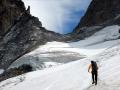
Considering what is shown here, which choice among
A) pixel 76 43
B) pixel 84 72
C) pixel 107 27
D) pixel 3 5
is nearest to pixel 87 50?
pixel 76 43

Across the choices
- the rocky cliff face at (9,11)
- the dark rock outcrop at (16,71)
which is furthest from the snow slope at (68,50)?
the rocky cliff face at (9,11)

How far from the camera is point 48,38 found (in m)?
63.9

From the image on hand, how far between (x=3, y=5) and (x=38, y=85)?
54416 mm

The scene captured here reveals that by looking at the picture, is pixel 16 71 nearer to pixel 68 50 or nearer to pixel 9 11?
pixel 68 50

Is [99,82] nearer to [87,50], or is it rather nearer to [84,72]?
[84,72]

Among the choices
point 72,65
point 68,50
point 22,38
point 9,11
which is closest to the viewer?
point 72,65

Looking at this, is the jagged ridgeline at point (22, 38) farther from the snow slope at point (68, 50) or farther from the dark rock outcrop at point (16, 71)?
the dark rock outcrop at point (16, 71)

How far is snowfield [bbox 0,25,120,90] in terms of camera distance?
107 ft

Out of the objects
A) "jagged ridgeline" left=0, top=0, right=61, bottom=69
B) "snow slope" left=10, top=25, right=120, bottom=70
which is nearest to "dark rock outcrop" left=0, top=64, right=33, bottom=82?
"snow slope" left=10, top=25, right=120, bottom=70

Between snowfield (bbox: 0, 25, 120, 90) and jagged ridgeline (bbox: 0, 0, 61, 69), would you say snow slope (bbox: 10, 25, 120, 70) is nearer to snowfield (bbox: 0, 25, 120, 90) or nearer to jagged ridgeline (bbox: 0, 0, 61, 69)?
snowfield (bbox: 0, 25, 120, 90)

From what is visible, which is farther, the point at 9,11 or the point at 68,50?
the point at 9,11

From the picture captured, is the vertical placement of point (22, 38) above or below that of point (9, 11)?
below

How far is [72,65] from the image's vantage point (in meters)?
42.1

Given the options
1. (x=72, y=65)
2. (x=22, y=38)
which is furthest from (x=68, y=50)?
(x=72, y=65)
